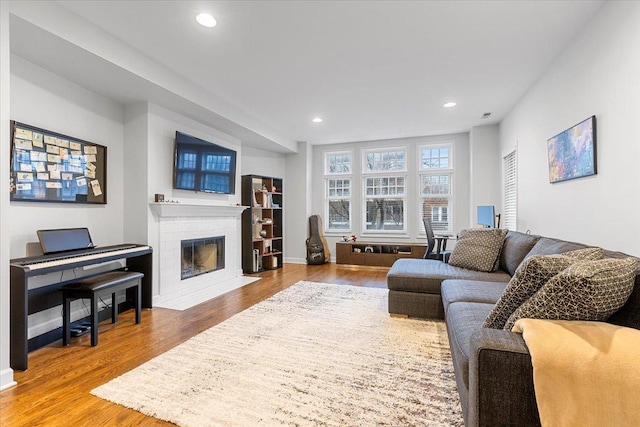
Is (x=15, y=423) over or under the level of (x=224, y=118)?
under

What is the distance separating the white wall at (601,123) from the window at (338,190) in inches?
157

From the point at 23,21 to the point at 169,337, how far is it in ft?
8.44

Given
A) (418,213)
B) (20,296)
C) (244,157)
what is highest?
(244,157)

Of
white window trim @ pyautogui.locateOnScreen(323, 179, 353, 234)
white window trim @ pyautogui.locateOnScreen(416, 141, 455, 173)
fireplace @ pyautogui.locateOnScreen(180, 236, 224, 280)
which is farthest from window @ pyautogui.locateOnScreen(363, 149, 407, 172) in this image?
fireplace @ pyautogui.locateOnScreen(180, 236, 224, 280)

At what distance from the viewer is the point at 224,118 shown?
420cm

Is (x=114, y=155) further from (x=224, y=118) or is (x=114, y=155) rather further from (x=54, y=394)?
(x=54, y=394)

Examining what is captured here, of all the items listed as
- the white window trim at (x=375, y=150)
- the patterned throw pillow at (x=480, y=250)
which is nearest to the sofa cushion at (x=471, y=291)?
the patterned throw pillow at (x=480, y=250)

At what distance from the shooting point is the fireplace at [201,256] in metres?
4.14

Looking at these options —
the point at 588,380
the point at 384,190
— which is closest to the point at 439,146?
the point at 384,190

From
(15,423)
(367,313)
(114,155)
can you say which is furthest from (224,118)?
(15,423)

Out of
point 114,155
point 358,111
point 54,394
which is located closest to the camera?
point 54,394

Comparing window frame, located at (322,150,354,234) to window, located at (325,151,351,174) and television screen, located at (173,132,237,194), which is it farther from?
television screen, located at (173,132,237,194)

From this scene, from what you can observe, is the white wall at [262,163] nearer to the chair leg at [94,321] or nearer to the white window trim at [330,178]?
the white window trim at [330,178]

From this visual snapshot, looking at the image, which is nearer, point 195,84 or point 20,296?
point 20,296
